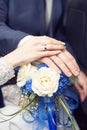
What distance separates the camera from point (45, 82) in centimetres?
90

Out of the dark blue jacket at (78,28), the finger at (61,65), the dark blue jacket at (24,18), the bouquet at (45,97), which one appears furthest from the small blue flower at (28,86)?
the dark blue jacket at (78,28)

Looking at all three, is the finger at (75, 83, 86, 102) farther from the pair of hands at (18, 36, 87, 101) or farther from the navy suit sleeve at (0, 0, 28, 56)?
the navy suit sleeve at (0, 0, 28, 56)

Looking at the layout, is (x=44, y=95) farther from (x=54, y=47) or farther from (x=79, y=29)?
(x=79, y=29)

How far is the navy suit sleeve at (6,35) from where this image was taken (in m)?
1.08

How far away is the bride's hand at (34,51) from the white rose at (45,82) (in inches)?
2.8

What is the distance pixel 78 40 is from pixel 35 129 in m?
0.49

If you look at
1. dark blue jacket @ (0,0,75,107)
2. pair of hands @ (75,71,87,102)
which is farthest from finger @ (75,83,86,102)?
dark blue jacket @ (0,0,75,107)

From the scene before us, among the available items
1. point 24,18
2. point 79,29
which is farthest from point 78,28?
point 24,18

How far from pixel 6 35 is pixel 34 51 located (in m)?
0.19

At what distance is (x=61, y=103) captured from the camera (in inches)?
39.5

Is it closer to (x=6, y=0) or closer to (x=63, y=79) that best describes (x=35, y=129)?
(x=63, y=79)

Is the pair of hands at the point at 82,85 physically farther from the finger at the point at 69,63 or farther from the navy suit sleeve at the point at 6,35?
the navy suit sleeve at the point at 6,35

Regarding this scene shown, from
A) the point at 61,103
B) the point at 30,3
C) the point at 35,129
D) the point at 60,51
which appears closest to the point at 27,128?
the point at 35,129

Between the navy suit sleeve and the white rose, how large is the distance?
210 mm
